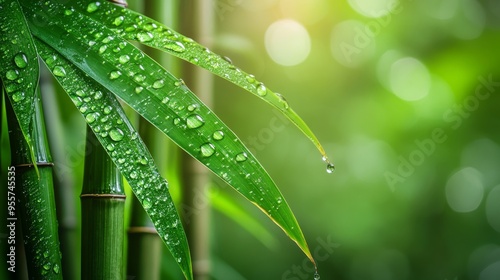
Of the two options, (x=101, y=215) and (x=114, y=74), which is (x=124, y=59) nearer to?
(x=114, y=74)

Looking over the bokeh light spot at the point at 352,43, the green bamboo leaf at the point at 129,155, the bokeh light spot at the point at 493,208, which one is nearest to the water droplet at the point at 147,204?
the green bamboo leaf at the point at 129,155

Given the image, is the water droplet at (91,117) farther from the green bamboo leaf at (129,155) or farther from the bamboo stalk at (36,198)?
the bamboo stalk at (36,198)

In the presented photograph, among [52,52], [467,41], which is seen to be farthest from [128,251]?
[467,41]

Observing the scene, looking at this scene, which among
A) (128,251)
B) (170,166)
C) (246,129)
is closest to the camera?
(128,251)

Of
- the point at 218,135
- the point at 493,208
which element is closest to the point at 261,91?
the point at 218,135

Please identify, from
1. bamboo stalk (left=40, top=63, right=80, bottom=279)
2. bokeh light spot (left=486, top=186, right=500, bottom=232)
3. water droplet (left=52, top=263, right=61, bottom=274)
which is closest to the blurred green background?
bokeh light spot (left=486, top=186, right=500, bottom=232)

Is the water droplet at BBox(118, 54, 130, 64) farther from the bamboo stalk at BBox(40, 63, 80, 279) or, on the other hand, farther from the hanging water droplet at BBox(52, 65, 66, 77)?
the bamboo stalk at BBox(40, 63, 80, 279)

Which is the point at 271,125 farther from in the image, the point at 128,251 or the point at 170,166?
the point at 128,251
